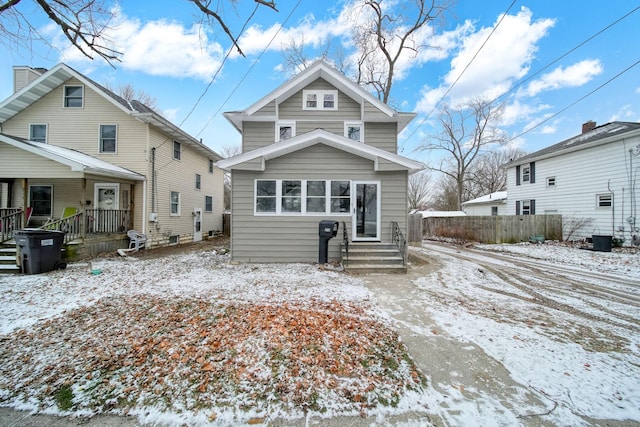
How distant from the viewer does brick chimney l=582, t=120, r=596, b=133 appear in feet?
56.3

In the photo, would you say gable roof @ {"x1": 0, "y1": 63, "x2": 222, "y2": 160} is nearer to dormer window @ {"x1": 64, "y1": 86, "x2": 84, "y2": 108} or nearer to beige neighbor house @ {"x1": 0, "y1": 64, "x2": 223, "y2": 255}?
beige neighbor house @ {"x1": 0, "y1": 64, "x2": 223, "y2": 255}

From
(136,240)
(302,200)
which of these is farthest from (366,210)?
(136,240)

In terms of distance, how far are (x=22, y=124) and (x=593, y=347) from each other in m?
19.7

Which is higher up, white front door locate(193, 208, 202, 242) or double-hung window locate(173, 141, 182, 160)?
double-hung window locate(173, 141, 182, 160)

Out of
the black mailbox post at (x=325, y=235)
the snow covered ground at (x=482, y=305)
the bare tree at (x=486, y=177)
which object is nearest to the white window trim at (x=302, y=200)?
the black mailbox post at (x=325, y=235)

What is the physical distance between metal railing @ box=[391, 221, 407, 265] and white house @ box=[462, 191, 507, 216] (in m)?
20.0

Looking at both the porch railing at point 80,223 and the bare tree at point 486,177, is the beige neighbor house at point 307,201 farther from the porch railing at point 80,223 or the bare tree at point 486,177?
the bare tree at point 486,177

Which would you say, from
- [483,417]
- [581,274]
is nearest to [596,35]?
[581,274]

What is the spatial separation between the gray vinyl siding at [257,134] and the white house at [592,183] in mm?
16634

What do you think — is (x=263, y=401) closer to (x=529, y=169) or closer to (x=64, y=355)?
(x=64, y=355)

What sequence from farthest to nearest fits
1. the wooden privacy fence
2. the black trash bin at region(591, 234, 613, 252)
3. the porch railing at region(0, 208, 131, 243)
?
the wooden privacy fence, the black trash bin at region(591, 234, 613, 252), the porch railing at region(0, 208, 131, 243)

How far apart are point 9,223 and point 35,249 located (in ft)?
14.3

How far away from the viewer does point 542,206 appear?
16.6 meters

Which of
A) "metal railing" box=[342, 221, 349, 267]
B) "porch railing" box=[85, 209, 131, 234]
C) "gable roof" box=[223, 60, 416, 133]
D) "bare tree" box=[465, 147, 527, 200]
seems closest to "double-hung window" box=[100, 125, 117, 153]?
"porch railing" box=[85, 209, 131, 234]
